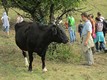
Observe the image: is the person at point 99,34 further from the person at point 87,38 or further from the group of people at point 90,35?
the person at point 87,38

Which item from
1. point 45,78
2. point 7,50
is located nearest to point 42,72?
point 45,78

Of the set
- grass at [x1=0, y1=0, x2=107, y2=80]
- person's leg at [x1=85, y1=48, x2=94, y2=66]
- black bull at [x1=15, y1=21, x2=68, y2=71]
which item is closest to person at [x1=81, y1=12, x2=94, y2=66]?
person's leg at [x1=85, y1=48, x2=94, y2=66]

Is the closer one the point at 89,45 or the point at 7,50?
the point at 89,45

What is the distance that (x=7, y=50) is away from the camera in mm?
14992

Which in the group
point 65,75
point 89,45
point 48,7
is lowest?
point 65,75

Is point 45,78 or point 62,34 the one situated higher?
point 62,34

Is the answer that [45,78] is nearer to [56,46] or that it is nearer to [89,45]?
[89,45]

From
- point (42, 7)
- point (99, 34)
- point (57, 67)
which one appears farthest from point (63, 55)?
point (99, 34)

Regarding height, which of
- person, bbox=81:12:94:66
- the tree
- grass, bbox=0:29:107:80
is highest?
the tree

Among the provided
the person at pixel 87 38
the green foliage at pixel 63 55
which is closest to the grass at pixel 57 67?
the green foliage at pixel 63 55

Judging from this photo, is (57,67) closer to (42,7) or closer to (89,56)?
(89,56)

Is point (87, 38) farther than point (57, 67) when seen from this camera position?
Yes

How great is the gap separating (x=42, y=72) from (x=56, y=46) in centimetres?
313

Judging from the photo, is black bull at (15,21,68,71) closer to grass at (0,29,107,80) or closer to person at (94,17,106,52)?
grass at (0,29,107,80)
